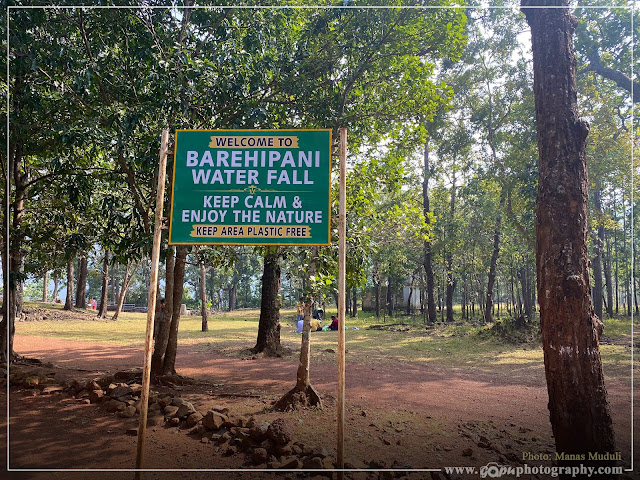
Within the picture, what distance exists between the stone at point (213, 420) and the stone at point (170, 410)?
615mm

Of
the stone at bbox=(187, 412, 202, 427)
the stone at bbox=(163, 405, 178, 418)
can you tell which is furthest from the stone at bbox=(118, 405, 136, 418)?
the stone at bbox=(187, 412, 202, 427)

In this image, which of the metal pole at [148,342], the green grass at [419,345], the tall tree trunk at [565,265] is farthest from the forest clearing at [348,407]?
the tall tree trunk at [565,265]

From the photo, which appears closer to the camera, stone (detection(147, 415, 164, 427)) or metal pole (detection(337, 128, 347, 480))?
metal pole (detection(337, 128, 347, 480))

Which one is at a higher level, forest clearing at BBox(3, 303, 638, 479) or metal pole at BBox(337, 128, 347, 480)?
metal pole at BBox(337, 128, 347, 480)

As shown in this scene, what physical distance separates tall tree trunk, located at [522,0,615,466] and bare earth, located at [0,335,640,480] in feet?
3.29

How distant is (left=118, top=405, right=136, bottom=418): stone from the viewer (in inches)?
242

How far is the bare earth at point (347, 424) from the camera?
4871 millimetres

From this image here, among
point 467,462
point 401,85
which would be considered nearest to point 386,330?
point 401,85

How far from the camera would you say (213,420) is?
561 centimetres

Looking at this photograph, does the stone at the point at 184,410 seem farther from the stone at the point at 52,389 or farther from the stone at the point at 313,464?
the stone at the point at 52,389

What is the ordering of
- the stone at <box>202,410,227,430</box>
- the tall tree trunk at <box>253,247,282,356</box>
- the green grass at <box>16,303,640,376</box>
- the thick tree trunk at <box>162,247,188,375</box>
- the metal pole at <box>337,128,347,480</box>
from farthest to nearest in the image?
1. the green grass at <box>16,303,640,376</box>
2. the tall tree trunk at <box>253,247,282,356</box>
3. the thick tree trunk at <box>162,247,188,375</box>
4. the stone at <box>202,410,227,430</box>
5. the metal pole at <box>337,128,347,480</box>

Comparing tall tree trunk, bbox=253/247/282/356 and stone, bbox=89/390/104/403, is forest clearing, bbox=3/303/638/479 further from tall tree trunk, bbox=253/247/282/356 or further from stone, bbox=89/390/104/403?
tall tree trunk, bbox=253/247/282/356

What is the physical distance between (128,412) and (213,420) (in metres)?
1.47

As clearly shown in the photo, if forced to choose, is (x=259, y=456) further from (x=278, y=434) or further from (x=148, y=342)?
(x=148, y=342)
